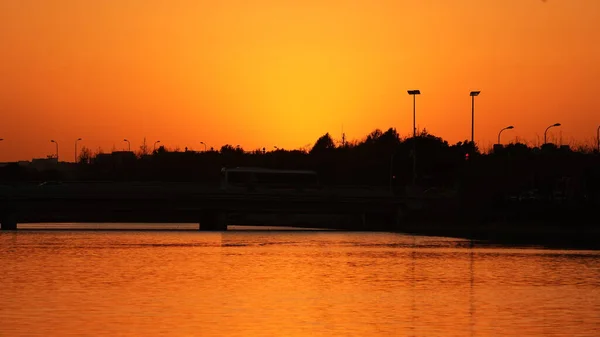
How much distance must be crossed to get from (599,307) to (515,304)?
3248mm

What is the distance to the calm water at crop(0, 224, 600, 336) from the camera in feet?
124

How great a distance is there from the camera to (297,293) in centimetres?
5069

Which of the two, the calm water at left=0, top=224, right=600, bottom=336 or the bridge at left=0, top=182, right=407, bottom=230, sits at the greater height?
the bridge at left=0, top=182, right=407, bottom=230

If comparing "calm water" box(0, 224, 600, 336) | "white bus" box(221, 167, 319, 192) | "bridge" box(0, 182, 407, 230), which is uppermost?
"white bus" box(221, 167, 319, 192)

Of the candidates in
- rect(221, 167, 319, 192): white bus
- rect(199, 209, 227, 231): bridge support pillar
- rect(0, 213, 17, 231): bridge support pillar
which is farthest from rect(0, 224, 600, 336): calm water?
rect(221, 167, 319, 192): white bus

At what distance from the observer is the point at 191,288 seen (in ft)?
174

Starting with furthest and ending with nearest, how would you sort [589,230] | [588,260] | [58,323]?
[589,230] → [588,260] → [58,323]

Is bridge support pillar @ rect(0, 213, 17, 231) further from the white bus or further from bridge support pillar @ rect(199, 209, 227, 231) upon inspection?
the white bus

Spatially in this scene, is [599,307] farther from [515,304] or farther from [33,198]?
[33,198]

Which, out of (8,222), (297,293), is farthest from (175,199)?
(297,293)

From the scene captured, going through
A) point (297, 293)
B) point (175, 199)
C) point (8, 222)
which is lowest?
point (297, 293)

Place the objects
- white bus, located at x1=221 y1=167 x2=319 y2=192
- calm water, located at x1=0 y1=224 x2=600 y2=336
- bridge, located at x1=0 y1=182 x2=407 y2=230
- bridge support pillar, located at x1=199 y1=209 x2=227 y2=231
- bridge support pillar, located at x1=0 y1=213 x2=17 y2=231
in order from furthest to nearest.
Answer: white bus, located at x1=221 y1=167 x2=319 y2=192
bridge support pillar, located at x1=199 y1=209 x2=227 y2=231
bridge support pillar, located at x1=0 y1=213 x2=17 y2=231
bridge, located at x1=0 y1=182 x2=407 y2=230
calm water, located at x1=0 y1=224 x2=600 y2=336

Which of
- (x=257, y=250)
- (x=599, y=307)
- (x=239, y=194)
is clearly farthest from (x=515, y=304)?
(x=239, y=194)

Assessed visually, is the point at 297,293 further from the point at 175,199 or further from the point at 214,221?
the point at 214,221
